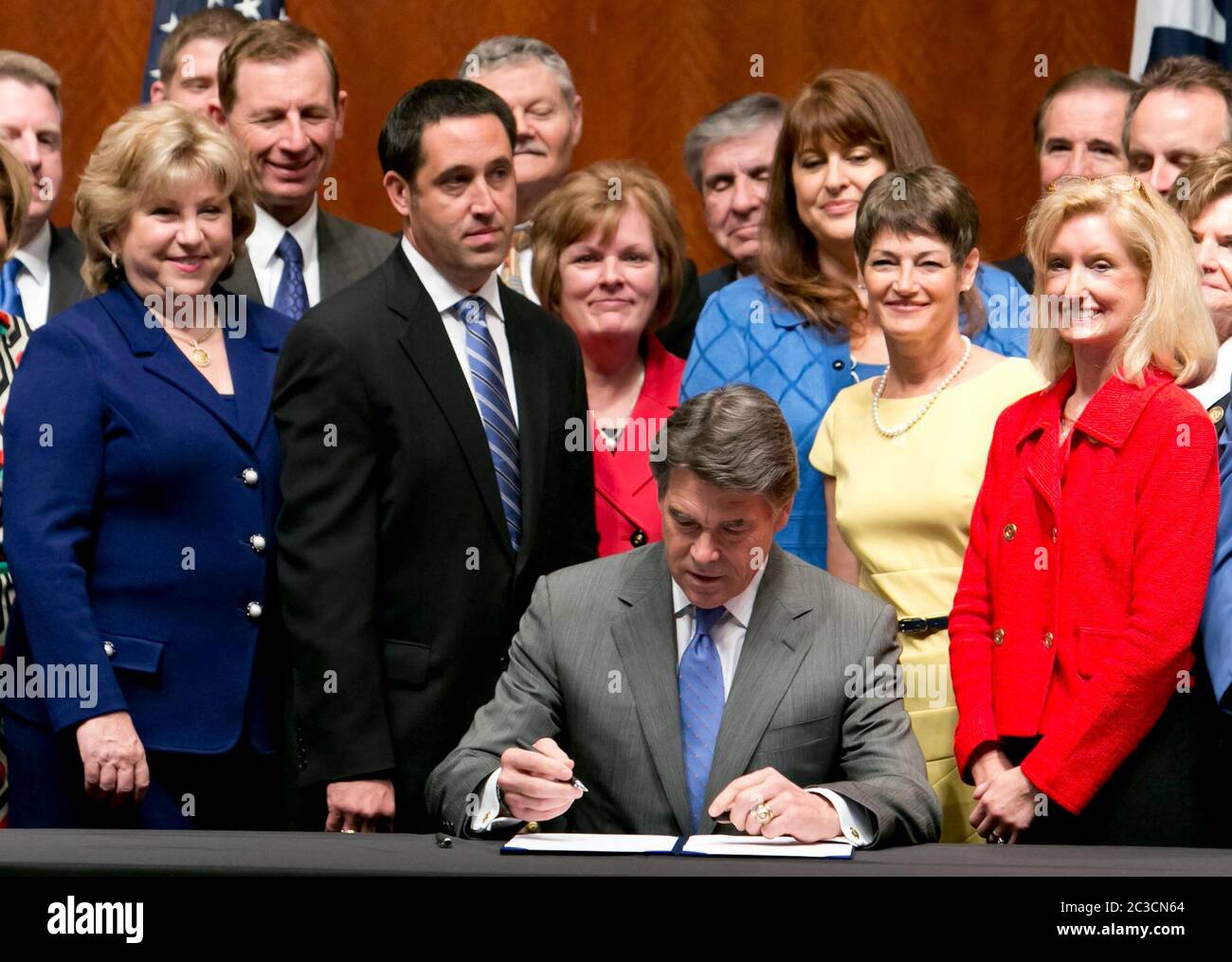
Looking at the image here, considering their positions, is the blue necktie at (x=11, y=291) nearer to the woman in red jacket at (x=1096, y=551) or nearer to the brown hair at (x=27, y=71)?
the brown hair at (x=27, y=71)

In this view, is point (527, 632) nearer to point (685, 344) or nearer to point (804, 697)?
point (804, 697)

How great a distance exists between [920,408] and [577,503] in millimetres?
659

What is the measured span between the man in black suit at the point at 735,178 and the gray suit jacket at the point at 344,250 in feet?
2.33

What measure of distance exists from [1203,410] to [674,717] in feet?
3.11

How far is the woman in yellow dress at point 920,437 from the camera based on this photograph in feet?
10.1

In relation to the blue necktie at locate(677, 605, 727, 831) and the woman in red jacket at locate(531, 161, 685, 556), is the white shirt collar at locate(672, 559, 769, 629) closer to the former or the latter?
the blue necktie at locate(677, 605, 727, 831)

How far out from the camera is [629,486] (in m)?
3.62

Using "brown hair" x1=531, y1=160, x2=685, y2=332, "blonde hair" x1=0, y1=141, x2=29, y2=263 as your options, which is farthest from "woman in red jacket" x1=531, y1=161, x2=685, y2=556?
"blonde hair" x1=0, y1=141, x2=29, y2=263

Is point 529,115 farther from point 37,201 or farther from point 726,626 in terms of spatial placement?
point 726,626

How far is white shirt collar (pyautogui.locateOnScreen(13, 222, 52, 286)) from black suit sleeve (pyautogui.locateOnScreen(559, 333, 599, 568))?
5.33 ft

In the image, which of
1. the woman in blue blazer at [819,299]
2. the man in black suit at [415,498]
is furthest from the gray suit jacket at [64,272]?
the woman in blue blazer at [819,299]

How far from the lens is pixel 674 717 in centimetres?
265

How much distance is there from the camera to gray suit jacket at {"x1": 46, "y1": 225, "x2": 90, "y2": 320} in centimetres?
424

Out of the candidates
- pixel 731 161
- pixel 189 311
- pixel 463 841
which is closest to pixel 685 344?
pixel 731 161
